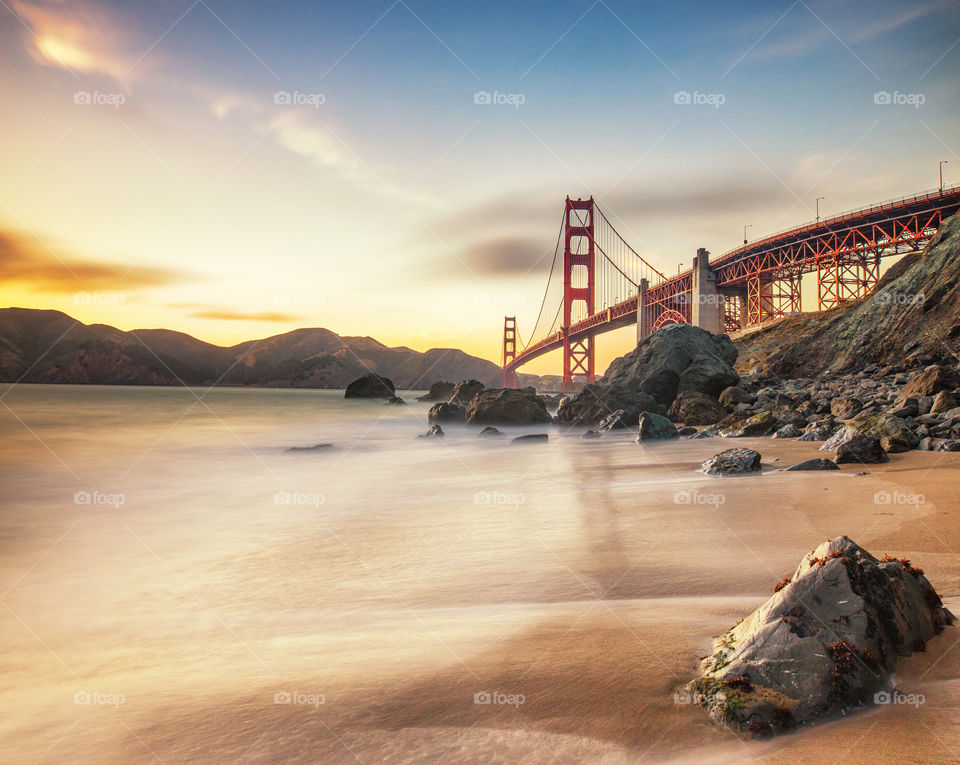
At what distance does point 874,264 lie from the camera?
4238cm

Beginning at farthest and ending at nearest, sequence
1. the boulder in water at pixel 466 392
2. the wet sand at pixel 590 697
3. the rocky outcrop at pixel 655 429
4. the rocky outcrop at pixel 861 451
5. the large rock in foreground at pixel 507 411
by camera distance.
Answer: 1. the boulder in water at pixel 466 392
2. the large rock in foreground at pixel 507 411
3. the rocky outcrop at pixel 655 429
4. the rocky outcrop at pixel 861 451
5. the wet sand at pixel 590 697

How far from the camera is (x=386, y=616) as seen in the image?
4520 mm

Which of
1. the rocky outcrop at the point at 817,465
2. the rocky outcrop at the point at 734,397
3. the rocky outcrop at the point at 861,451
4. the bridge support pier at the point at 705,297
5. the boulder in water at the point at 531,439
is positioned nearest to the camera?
the rocky outcrop at the point at 817,465

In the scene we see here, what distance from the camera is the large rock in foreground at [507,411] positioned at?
26391mm

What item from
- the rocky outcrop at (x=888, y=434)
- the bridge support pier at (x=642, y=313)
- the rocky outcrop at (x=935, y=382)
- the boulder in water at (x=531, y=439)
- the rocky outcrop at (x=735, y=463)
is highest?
the bridge support pier at (x=642, y=313)

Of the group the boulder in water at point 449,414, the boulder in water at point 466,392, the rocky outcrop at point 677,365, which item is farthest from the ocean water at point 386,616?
the boulder in water at point 466,392

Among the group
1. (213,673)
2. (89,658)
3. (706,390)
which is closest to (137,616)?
(89,658)

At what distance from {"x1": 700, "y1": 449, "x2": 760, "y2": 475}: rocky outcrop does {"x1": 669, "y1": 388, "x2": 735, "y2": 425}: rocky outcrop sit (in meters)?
10.7

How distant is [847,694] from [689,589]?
1978 mm

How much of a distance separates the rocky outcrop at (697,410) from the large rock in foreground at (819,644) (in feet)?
58.6

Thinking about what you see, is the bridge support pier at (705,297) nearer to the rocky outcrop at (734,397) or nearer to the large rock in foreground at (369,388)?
the rocky outcrop at (734,397)

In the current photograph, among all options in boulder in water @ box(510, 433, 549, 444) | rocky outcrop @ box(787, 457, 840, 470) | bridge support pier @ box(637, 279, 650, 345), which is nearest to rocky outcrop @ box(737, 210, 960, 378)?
boulder in water @ box(510, 433, 549, 444)

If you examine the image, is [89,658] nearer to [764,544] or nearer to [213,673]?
[213,673]

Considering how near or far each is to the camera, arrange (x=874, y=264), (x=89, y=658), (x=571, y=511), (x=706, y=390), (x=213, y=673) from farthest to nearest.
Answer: (x=874, y=264) < (x=706, y=390) < (x=571, y=511) < (x=89, y=658) < (x=213, y=673)
